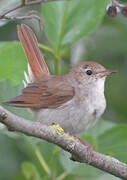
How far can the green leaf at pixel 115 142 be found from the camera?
404cm

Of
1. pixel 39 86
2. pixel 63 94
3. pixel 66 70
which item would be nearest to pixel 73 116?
pixel 63 94

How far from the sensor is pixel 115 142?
4.11 metres

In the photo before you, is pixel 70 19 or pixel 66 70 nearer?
pixel 70 19

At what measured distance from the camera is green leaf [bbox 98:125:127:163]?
13.2 ft

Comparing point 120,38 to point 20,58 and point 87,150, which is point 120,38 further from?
point 87,150

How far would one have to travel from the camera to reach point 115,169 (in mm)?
3217

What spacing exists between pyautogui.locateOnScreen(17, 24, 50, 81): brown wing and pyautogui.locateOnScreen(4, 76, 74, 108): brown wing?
18 cm

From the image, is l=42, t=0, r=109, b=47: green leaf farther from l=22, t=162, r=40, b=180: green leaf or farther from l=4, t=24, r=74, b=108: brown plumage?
l=22, t=162, r=40, b=180: green leaf

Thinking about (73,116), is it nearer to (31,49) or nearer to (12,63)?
(12,63)

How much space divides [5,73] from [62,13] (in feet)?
3.96

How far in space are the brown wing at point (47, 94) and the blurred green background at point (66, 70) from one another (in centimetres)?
10

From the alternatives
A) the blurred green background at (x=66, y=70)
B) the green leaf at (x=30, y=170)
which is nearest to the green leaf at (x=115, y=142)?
the blurred green background at (x=66, y=70)

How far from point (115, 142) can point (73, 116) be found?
0.53 meters

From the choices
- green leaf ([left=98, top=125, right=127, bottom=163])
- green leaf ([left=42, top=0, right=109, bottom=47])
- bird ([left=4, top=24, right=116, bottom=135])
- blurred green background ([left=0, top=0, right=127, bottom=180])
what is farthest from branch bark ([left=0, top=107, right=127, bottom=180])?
green leaf ([left=42, top=0, right=109, bottom=47])
